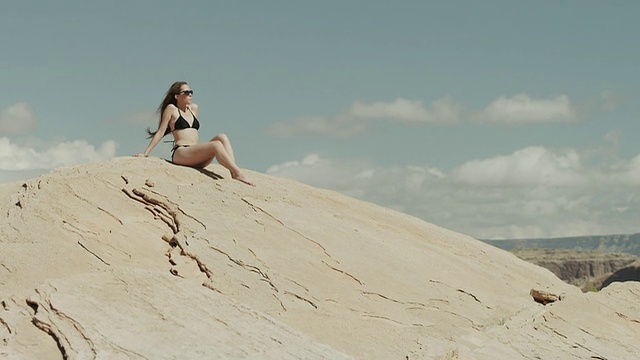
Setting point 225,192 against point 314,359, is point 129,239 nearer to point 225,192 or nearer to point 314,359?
point 225,192

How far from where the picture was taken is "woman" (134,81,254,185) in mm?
12727

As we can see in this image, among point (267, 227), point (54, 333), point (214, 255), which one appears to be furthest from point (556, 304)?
point (54, 333)

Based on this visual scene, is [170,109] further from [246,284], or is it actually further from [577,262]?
[577,262]

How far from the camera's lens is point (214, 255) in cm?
1031

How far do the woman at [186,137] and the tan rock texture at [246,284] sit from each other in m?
0.28

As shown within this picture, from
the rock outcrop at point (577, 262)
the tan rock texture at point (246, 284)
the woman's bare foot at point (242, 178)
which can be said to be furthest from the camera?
the rock outcrop at point (577, 262)

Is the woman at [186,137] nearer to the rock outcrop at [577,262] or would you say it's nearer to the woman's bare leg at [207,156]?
the woman's bare leg at [207,156]

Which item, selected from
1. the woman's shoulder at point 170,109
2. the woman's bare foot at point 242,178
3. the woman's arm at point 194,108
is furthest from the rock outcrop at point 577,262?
the woman's bare foot at point 242,178

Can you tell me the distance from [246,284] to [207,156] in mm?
3463

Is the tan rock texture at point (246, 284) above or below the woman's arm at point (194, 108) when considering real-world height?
below

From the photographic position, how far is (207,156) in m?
12.8

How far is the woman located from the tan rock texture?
0.28 m

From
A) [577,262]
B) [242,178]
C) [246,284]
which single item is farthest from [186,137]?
[577,262]

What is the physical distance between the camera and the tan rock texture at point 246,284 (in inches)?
337
